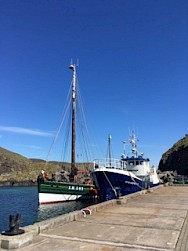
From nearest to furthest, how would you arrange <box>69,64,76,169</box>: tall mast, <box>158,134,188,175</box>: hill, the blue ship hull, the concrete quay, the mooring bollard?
the concrete quay → the mooring bollard → the blue ship hull → <box>69,64,76,169</box>: tall mast → <box>158,134,188,175</box>: hill

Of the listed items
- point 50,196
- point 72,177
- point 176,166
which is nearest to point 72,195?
point 50,196

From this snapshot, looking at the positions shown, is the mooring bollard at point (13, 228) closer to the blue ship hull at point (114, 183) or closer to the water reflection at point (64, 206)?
the water reflection at point (64, 206)

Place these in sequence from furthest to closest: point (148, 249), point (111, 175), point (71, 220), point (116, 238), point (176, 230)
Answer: point (111, 175) → point (71, 220) → point (176, 230) → point (116, 238) → point (148, 249)

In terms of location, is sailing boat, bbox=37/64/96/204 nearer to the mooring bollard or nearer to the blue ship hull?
the blue ship hull

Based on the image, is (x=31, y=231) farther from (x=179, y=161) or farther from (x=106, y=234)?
(x=179, y=161)

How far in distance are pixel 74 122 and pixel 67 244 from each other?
136ft

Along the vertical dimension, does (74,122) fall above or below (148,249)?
above

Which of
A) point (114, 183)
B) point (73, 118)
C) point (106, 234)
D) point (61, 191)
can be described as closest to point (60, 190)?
point (61, 191)

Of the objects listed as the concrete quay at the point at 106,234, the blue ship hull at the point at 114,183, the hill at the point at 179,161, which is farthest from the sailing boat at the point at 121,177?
the hill at the point at 179,161

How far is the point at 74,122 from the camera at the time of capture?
49.3 m

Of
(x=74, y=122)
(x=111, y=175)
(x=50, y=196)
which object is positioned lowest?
(x=50, y=196)

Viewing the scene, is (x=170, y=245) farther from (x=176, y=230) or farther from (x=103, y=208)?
(x=103, y=208)

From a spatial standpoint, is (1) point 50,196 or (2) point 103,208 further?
(1) point 50,196

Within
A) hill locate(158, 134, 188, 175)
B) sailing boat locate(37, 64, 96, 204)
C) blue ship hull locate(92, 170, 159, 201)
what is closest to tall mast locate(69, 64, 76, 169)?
sailing boat locate(37, 64, 96, 204)
